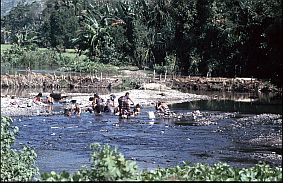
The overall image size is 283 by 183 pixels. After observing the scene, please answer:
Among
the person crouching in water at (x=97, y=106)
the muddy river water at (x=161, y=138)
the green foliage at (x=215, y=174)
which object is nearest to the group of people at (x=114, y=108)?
the person crouching in water at (x=97, y=106)

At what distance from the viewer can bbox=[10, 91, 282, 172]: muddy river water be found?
2395 cm

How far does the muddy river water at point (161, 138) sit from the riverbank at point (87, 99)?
2857mm

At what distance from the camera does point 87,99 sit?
48.0 metres

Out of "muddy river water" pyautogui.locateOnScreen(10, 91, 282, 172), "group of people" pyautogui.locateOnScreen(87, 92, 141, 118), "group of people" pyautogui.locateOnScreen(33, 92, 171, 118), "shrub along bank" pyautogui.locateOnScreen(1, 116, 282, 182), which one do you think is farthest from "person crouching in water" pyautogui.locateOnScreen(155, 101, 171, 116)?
"shrub along bank" pyautogui.locateOnScreen(1, 116, 282, 182)

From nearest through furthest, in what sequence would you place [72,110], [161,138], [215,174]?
1. [215,174]
2. [161,138]
3. [72,110]

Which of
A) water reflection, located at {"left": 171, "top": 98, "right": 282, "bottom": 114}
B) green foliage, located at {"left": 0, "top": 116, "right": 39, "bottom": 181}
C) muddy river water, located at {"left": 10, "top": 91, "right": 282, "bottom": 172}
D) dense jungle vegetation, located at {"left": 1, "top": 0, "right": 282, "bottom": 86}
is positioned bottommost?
muddy river water, located at {"left": 10, "top": 91, "right": 282, "bottom": 172}

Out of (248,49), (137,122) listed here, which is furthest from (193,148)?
(248,49)

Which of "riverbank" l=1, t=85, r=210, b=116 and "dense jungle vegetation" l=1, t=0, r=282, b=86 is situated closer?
Answer: "riverbank" l=1, t=85, r=210, b=116

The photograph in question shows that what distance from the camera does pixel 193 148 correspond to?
26750mm

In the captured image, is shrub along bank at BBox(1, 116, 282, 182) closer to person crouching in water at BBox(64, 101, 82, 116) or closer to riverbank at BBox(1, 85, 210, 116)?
Answer: person crouching in water at BBox(64, 101, 82, 116)

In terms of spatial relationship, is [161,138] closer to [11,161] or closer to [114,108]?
[114,108]

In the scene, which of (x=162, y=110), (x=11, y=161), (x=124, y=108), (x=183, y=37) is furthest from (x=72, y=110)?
(x=183, y=37)

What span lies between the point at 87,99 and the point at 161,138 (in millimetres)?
18754

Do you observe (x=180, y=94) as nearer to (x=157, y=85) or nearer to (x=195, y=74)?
(x=157, y=85)
